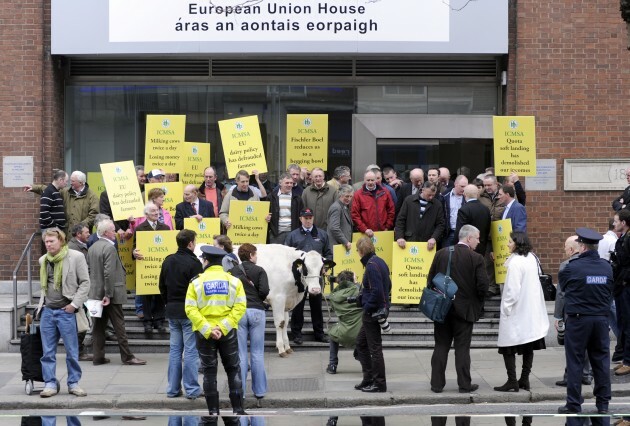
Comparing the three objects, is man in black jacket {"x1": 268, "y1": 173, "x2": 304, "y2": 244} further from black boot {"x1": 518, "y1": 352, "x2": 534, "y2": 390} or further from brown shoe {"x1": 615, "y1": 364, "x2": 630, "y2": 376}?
brown shoe {"x1": 615, "y1": 364, "x2": 630, "y2": 376}

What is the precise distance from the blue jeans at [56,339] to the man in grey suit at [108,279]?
4.78 feet

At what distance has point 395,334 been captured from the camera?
15.8 m

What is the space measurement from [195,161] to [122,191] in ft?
6.51

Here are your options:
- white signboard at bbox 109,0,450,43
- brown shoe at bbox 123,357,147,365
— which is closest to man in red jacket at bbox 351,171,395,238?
white signboard at bbox 109,0,450,43

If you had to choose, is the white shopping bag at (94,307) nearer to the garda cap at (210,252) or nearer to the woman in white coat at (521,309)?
the garda cap at (210,252)

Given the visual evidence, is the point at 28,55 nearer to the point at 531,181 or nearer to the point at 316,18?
the point at 316,18

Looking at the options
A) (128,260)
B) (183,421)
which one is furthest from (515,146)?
(183,421)

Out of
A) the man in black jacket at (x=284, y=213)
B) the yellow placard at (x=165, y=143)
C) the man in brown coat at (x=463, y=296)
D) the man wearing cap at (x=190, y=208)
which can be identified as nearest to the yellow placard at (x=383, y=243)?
the man in black jacket at (x=284, y=213)

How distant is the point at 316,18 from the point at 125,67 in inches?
144

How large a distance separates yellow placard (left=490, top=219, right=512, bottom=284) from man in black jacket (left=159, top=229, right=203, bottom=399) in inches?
200

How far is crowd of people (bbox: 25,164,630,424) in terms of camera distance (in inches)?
436

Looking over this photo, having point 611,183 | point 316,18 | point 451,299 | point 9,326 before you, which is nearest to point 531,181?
point 611,183

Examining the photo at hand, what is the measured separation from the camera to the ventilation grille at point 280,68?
18.8 m

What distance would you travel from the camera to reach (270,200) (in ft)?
53.3
